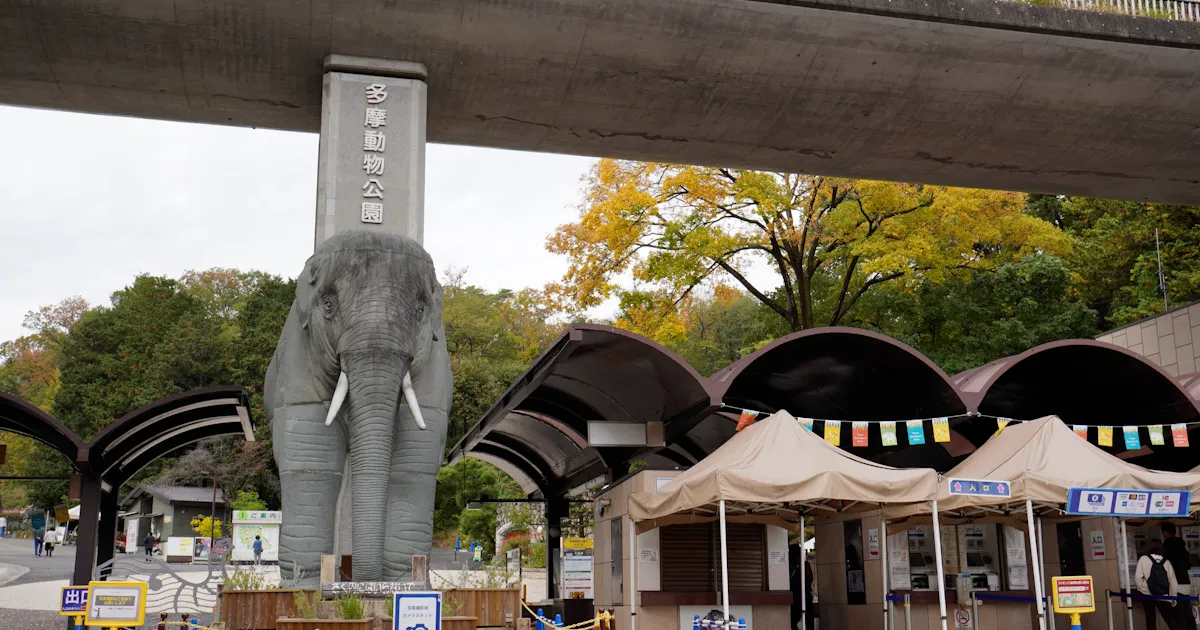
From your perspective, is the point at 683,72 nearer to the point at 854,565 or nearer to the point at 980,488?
the point at 854,565

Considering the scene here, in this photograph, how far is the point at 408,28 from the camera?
52.7 feet

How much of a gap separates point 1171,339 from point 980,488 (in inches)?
528

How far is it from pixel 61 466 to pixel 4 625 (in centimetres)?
4175

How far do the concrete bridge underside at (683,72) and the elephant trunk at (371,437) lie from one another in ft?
21.2

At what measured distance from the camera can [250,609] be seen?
445 inches

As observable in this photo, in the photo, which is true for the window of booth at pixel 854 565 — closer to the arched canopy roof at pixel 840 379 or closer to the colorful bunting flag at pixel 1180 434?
the arched canopy roof at pixel 840 379

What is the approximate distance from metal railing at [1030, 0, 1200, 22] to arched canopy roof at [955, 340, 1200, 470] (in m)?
5.57

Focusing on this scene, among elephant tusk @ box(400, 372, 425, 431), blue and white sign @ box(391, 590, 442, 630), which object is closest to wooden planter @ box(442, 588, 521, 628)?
elephant tusk @ box(400, 372, 425, 431)

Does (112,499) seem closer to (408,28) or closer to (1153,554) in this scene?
(408,28)

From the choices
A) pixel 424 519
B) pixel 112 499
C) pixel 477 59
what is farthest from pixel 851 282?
pixel 424 519

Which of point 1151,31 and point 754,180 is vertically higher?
point 754,180

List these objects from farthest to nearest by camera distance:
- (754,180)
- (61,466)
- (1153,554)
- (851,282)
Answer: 1. (61,466)
2. (851,282)
3. (754,180)
4. (1153,554)

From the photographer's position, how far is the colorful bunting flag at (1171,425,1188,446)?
707 inches

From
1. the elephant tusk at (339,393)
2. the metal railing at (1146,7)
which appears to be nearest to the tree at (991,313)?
the metal railing at (1146,7)
